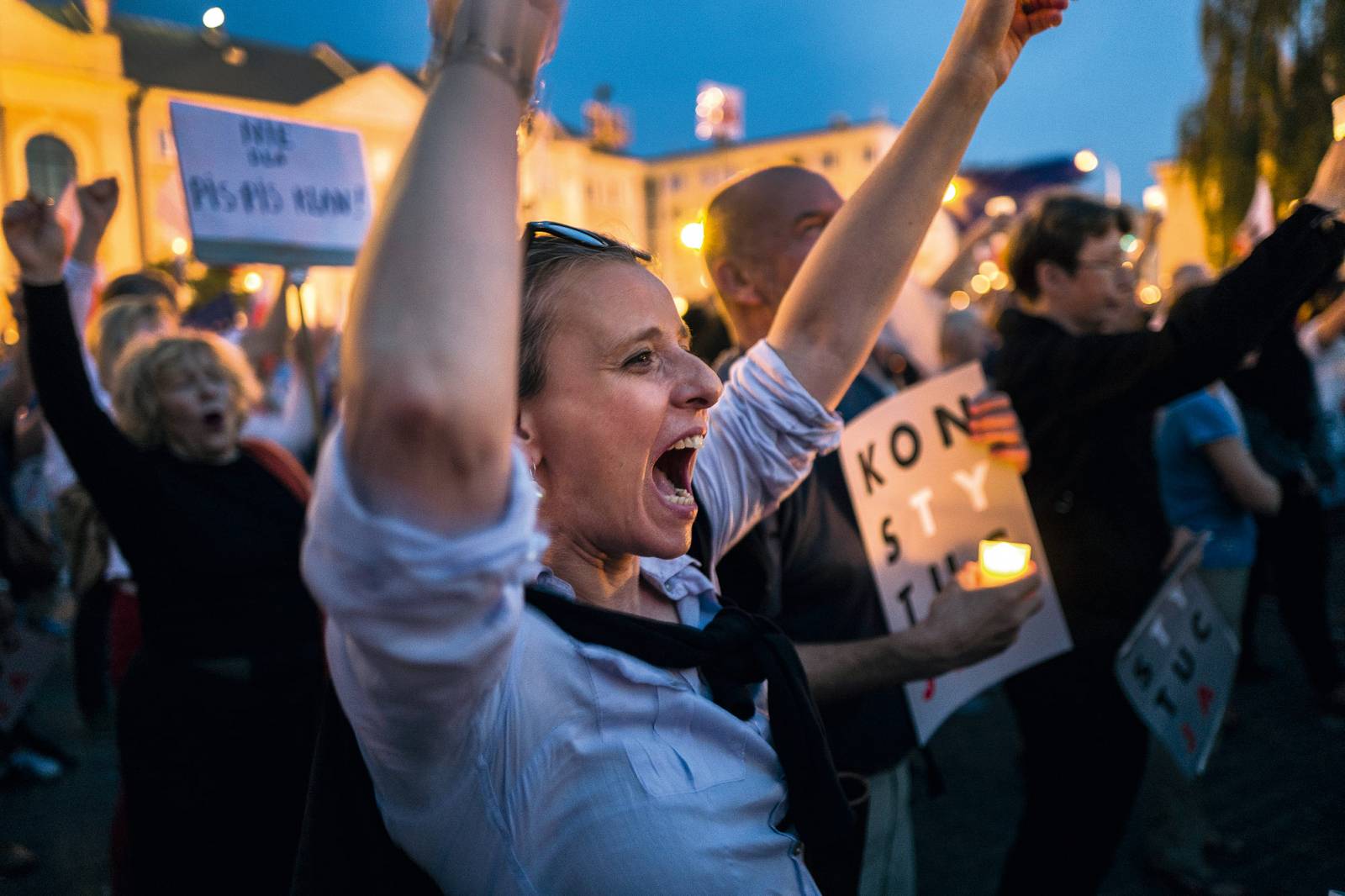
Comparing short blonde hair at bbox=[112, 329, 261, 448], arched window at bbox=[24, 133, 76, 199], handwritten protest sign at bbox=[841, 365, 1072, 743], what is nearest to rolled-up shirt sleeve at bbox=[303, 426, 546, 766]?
handwritten protest sign at bbox=[841, 365, 1072, 743]

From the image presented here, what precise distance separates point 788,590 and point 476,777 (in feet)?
3.84

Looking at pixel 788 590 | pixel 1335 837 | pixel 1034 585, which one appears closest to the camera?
pixel 1034 585

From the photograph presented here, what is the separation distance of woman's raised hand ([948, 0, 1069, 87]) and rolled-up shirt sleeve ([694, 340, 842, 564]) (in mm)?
556

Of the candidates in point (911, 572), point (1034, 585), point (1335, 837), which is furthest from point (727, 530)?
point (1335, 837)

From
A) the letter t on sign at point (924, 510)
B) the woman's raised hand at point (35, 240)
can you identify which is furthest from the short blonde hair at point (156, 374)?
the letter t on sign at point (924, 510)

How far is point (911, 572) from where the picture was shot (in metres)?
2.21

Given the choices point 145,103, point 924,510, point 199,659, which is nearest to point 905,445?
point 924,510

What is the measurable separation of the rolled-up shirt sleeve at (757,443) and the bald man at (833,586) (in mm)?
187

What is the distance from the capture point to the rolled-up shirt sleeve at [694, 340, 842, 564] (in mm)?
1609

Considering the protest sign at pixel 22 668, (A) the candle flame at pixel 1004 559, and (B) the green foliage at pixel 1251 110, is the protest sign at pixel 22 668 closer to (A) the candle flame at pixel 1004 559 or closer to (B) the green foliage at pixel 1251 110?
(A) the candle flame at pixel 1004 559

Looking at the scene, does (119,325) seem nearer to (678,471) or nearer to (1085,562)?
(678,471)

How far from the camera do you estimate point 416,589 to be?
700mm

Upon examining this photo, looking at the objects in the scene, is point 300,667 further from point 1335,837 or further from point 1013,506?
point 1335,837

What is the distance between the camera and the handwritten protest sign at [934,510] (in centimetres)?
219
